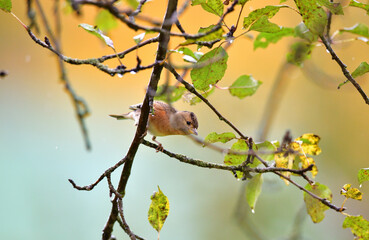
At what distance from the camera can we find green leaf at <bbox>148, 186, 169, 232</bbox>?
1233 millimetres

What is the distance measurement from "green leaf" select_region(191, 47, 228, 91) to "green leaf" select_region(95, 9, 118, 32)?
26 centimetres

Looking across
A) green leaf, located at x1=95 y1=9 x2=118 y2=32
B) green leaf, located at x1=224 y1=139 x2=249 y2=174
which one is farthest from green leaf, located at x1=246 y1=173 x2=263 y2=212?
green leaf, located at x1=95 y1=9 x2=118 y2=32

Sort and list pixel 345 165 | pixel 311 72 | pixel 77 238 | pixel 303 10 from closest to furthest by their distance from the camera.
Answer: pixel 303 10 → pixel 311 72 → pixel 77 238 → pixel 345 165

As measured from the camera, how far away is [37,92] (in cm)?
367

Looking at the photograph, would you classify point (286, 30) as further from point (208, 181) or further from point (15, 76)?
point (15, 76)

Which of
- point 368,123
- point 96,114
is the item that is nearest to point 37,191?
point 96,114

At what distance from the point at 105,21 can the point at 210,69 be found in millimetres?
319

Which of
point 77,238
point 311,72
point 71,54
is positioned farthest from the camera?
point 71,54

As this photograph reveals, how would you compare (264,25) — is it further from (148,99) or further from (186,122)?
(186,122)

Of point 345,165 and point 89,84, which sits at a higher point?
point 89,84

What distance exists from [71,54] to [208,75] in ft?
8.61

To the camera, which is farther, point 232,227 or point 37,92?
point 37,92

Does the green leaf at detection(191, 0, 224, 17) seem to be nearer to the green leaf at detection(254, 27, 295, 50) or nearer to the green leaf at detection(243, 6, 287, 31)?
the green leaf at detection(243, 6, 287, 31)

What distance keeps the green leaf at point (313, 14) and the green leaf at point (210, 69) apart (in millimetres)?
240
